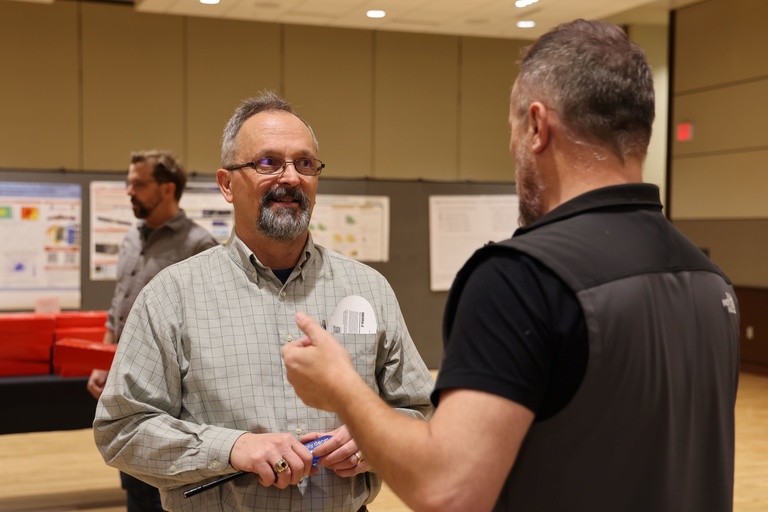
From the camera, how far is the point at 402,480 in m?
1.03

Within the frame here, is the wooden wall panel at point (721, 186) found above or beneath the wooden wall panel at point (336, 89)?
beneath

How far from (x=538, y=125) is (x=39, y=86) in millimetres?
7767

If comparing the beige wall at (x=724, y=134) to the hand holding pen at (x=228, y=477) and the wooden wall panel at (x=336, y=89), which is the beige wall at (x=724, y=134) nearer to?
the wooden wall panel at (x=336, y=89)

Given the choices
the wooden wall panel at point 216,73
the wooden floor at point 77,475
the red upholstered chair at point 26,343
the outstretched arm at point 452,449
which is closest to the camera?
Answer: the outstretched arm at point 452,449

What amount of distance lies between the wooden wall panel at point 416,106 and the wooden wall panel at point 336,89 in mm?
143

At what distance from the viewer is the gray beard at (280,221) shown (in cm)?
195

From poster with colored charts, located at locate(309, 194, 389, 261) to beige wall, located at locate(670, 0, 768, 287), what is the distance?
3559 millimetres

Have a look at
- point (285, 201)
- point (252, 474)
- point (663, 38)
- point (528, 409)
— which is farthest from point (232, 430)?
point (663, 38)

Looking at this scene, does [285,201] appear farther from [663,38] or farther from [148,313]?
[663,38]

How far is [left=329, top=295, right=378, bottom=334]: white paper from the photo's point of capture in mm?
1878

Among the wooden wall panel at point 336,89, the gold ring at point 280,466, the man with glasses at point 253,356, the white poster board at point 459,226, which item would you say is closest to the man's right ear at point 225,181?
the man with glasses at point 253,356

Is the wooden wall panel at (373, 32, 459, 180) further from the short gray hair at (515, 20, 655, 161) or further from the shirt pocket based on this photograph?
the short gray hair at (515, 20, 655, 161)

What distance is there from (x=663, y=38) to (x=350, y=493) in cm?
966

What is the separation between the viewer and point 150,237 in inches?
167
